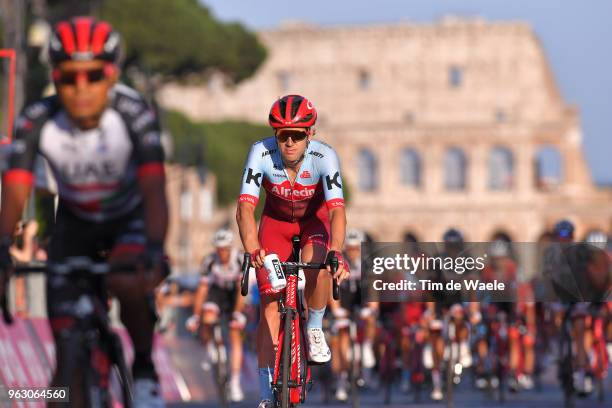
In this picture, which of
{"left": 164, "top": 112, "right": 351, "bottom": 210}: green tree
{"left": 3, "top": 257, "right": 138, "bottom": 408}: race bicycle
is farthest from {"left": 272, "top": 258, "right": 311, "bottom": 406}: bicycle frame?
{"left": 164, "top": 112, "right": 351, "bottom": 210}: green tree

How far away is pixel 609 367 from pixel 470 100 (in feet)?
345

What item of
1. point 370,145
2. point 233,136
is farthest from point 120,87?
point 370,145

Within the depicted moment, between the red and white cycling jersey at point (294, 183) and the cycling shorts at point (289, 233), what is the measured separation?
4cm

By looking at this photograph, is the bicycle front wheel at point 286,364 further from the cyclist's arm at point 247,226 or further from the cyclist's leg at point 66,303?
the cyclist's leg at point 66,303

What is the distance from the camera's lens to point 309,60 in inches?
4825

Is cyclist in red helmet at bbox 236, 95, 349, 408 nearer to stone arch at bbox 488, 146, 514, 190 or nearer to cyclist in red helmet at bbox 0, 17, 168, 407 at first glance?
cyclist in red helmet at bbox 0, 17, 168, 407

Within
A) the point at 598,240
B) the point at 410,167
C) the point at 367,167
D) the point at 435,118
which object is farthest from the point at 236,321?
the point at 435,118

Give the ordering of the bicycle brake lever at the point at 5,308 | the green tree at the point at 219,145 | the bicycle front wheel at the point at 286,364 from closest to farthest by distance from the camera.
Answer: the bicycle brake lever at the point at 5,308, the bicycle front wheel at the point at 286,364, the green tree at the point at 219,145

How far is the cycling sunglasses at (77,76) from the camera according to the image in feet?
21.0

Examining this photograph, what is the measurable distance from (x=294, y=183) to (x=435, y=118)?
368 feet

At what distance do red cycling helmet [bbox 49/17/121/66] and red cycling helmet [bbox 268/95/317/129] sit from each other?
244 cm

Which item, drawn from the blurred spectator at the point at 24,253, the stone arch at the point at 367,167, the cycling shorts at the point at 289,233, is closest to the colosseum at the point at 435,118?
the stone arch at the point at 367,167

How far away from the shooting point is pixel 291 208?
9094 millimetres

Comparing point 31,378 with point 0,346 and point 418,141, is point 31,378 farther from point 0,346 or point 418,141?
point 418,141
